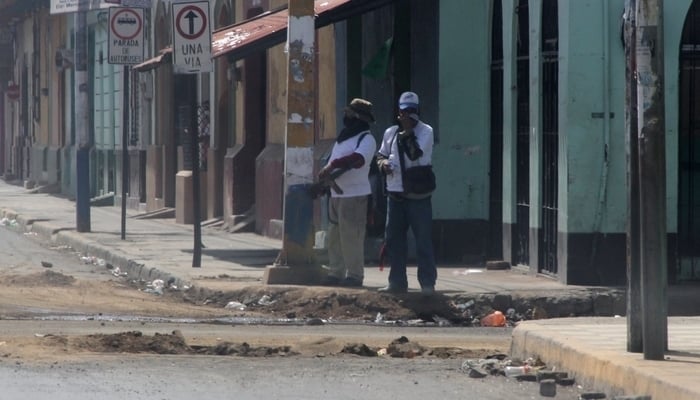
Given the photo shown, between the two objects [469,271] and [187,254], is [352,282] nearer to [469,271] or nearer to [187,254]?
[469,271]

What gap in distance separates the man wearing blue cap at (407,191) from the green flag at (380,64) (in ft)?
13.1

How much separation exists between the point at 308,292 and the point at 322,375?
4.60 meters

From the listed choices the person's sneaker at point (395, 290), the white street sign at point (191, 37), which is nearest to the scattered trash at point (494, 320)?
the person's sneaker at point (395, 290)

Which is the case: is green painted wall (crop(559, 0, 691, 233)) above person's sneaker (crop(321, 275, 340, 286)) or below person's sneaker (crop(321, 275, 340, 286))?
above

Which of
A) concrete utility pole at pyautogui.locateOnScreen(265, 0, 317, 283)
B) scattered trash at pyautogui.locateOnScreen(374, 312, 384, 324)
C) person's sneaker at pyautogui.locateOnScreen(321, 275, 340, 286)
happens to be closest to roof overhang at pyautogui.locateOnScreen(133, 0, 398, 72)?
concrete utility pole at pyautogui.locateOnScreen(265, 0, 317, 283)

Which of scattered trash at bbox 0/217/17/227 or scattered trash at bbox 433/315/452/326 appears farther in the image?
scattered trash at bbox 0/217/17/227

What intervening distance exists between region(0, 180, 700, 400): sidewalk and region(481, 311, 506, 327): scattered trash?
329mm

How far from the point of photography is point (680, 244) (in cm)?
1463

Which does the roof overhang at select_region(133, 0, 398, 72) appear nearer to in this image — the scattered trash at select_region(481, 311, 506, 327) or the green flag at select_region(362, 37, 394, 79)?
the green flag at select_region(362, 37, 394, 79)

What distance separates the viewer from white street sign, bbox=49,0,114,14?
899 inches

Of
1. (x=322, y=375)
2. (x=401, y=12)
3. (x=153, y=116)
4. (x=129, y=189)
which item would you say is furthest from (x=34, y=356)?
(x=129, y=189)

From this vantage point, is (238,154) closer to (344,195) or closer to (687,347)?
(344,195)

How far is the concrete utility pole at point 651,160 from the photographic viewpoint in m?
8.41

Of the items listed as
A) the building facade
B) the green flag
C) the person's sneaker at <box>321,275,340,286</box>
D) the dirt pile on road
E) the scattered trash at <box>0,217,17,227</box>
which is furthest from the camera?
the scattered trash at <box>0,217,17,227</box>
